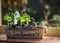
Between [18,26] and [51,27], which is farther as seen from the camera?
[51,27]

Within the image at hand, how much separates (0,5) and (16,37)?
17.9 inches

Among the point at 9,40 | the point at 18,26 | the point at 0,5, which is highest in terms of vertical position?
the point at 0,5

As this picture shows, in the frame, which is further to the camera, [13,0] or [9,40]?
[13,0]

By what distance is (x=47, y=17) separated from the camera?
1.60 m

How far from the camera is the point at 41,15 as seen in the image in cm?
160

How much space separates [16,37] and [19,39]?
0.05 meters

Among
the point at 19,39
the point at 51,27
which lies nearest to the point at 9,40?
the point at 19,39

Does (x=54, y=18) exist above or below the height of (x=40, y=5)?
below

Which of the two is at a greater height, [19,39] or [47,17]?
[47,17]

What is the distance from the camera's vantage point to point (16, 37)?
52.3 inches

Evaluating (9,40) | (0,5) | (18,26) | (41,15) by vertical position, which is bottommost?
(9,40)

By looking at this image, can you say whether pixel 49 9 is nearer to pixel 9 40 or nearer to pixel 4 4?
pixel 4 4

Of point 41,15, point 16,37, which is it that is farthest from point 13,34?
point 41,15

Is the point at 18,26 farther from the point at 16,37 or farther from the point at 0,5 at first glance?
the point at 0,5
